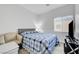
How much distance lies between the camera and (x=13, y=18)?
145 cm

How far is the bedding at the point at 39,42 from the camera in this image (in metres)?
1.42

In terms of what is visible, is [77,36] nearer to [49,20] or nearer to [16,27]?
[49,20]

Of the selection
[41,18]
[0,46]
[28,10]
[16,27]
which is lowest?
[0,46]

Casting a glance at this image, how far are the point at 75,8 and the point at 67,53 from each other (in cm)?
58

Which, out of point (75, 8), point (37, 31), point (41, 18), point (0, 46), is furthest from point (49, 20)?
point (0, 46)

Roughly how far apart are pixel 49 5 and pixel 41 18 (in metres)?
0.20

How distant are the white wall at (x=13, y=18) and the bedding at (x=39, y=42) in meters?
0.13

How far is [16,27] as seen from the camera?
145cm

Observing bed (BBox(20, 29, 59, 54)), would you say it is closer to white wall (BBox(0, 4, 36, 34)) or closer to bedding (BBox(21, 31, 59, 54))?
bedding (BBox(21, 31, 59, 54))

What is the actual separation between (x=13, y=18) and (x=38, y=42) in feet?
1.48

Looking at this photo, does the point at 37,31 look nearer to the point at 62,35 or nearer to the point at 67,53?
the point at 62,35

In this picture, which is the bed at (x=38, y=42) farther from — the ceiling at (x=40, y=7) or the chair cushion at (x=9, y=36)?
the ceiling at (x=40, y=7)

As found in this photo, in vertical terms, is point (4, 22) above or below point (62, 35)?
above

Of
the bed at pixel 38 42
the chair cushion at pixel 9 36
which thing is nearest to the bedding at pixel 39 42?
the bed at pixel 38 42
